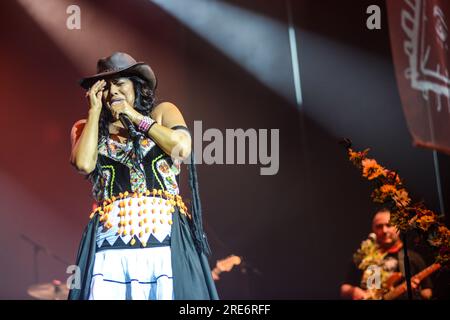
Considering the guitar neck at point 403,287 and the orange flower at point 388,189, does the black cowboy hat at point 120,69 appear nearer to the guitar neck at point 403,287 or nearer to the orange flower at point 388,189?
the orange flower at point 388,189

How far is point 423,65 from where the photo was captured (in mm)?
3840

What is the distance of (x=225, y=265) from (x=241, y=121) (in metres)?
1.24

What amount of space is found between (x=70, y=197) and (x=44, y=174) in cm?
30

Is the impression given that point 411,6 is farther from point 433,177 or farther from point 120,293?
point 120,293

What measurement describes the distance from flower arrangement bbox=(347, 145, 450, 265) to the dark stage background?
2343 millimetres

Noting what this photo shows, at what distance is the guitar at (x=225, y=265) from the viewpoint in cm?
536

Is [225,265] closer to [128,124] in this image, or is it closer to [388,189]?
[388,189]

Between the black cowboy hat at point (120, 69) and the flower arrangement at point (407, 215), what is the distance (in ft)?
3.28

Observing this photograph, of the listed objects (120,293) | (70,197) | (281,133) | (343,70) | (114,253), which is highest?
(343,70)

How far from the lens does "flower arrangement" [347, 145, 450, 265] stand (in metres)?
2.99

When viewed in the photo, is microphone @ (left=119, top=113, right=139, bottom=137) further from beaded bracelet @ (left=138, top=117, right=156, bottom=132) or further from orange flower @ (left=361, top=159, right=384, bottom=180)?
orange flower @ (left=361, top=159, right=384, bottom=180)

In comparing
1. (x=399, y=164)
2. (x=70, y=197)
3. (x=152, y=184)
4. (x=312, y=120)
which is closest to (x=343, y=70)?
(x=312, y=120)

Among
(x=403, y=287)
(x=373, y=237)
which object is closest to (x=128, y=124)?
(x=403, y=287)

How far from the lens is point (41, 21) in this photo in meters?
5.41
